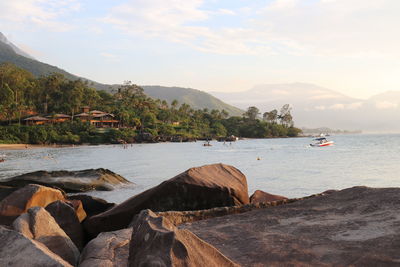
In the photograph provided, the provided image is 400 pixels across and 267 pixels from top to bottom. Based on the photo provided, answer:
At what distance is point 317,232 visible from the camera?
5238 millimetres

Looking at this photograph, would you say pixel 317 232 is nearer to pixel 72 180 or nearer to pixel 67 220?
pixel 67 220

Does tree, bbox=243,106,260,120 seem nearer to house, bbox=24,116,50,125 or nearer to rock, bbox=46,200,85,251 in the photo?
house, bbox=24,116,50,125

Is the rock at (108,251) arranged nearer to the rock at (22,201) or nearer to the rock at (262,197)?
the rock at (22,201)

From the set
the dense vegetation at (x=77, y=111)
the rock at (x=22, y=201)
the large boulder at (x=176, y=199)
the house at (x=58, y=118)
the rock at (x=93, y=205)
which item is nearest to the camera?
the rock at (x=22, y=201)

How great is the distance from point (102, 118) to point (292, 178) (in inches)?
3433

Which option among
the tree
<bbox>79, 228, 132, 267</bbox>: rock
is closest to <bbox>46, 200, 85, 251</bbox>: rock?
<bbox>79, 228, 132, 267</bbox>: rock

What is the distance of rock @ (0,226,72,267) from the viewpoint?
359cm

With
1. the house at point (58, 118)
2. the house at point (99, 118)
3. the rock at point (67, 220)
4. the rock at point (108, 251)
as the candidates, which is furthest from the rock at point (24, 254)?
the house at point (99, 118)

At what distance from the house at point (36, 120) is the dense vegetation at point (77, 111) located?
87.6 inches

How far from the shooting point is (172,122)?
146250mm

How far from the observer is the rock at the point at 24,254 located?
11.8ft

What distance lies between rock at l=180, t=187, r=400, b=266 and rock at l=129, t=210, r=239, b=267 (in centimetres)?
125

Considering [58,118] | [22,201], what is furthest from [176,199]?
[58,118]

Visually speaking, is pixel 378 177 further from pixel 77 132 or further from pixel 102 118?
pixel 102 118
